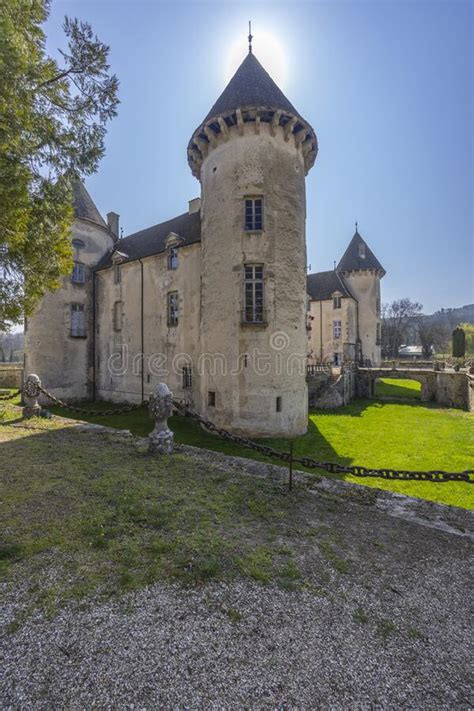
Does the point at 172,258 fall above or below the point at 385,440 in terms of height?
above

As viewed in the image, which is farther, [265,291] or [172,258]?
[172,258]

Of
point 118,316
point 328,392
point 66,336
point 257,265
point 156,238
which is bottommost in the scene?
point 328,392

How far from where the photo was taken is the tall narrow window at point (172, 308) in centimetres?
1769

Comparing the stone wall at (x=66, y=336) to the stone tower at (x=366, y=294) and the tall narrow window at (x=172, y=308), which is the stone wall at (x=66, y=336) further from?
the stone tower at (x=366, y=294)

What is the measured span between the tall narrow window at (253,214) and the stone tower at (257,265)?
0.13ft

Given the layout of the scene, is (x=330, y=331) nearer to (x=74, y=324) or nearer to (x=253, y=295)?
(x=253, y=295)

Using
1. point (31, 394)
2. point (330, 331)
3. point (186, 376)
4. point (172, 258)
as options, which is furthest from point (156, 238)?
point (330, 331)

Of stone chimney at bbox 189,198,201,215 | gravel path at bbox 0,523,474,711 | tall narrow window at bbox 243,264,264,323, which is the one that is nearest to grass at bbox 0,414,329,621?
gravel path at bbox 0,523,474,711

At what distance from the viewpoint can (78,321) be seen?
21.6m

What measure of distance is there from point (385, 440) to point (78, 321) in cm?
1952

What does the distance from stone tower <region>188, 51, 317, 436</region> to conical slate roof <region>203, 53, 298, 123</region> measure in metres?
0.06

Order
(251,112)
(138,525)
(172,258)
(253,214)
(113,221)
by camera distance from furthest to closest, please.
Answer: (113,221) → (172,258) → (253,214) → (251,112) → (138,525)

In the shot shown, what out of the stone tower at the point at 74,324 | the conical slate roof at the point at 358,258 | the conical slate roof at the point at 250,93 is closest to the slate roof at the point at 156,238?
the stone tower at the point at 74,324

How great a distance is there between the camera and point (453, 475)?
443 centimetres
